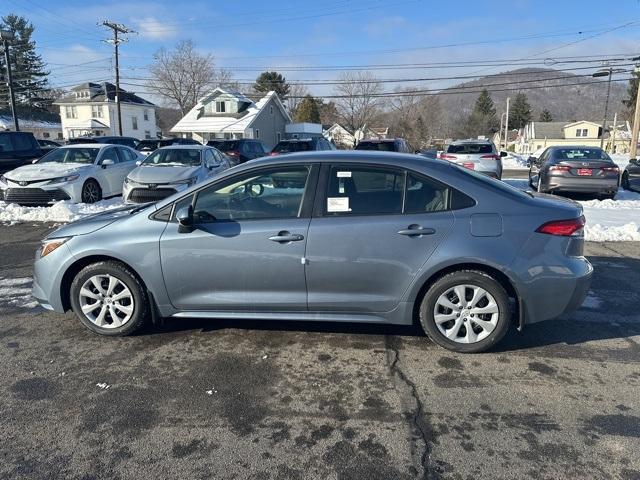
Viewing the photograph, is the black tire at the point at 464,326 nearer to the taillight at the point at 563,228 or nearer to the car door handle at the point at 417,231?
the car door handle at the point at 417,231

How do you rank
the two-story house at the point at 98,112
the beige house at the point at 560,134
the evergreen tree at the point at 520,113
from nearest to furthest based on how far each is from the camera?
the two-story house at the point at 98,112 < the beige house at the point at 560,134 < the evergreen tree at the point at 520,113

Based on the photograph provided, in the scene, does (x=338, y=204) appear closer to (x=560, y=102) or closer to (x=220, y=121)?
(x=220, y=121)

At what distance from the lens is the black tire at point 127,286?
4086 mm

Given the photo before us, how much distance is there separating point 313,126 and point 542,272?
55893mm

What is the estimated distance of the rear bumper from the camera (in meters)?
12.5

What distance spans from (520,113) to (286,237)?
10930 cm

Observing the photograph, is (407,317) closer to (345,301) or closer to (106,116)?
(345,301)

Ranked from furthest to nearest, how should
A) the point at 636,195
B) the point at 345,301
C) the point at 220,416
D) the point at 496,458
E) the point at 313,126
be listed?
1. the point at 313,126
2. the point at 636,195
3. the point at 345,301
4. the point at 220,416
5. the point at 496,458

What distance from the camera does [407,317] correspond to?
3902 millimetres

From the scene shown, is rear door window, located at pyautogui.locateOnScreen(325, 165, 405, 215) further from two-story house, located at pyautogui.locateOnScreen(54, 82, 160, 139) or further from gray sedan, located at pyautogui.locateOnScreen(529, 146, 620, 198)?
two-story house, located at pyautogui.locateOnScreen(54, 82, 160, 139)

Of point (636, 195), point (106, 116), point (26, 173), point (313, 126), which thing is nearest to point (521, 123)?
point (313, 126)

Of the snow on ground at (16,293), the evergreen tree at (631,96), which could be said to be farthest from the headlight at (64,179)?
the evergreen tree at (631,96)

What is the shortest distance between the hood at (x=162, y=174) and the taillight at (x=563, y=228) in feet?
28.6

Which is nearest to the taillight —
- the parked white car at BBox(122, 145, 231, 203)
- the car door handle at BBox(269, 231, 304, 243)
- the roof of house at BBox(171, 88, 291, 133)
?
the car door handle at BBox(269, 231, 304, 243)
